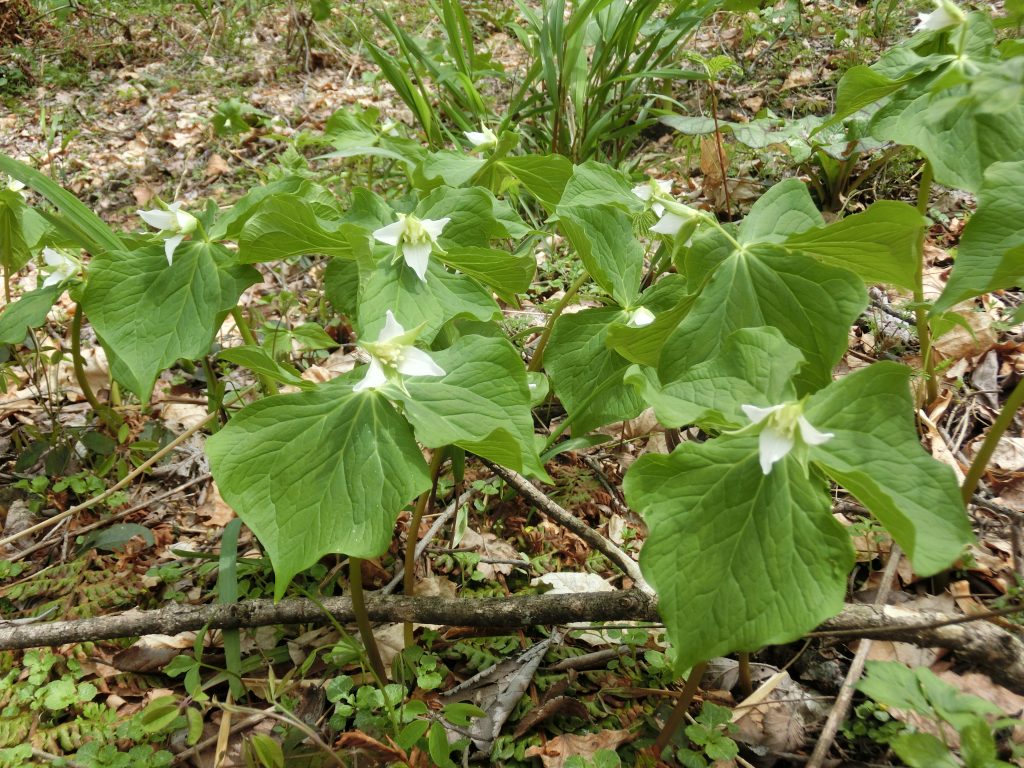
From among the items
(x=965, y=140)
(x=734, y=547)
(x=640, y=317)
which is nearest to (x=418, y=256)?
(x=640, y=317)

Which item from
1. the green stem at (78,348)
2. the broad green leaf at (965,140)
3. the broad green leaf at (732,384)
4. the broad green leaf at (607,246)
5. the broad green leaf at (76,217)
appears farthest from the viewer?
the green stem at (78,348)

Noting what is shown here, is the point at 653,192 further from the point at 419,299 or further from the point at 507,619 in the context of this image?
the point at 507,619

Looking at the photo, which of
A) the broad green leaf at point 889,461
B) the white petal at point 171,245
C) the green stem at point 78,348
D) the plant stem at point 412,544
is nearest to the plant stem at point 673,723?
the broad green leaf at point 889,461

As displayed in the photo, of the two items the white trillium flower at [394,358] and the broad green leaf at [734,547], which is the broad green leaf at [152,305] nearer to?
the white trillium flower at [394,358]

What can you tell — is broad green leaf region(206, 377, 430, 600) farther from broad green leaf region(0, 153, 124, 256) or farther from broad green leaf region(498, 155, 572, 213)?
broad green leaf region(0, 153, 124, 256)

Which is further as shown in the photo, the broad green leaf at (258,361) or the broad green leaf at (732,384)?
the broad green leaf at (258,361)

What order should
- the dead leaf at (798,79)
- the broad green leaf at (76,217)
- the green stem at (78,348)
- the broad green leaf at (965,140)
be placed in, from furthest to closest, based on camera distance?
the dead leaf at (798,79), the green stem at (78,348), the broad green leaf at (76,217), the broad green leaf at (965,140)
